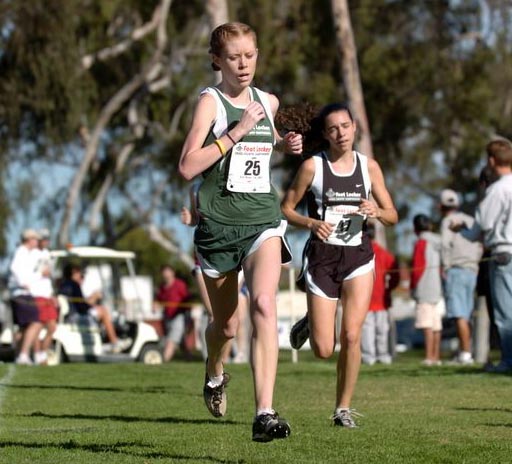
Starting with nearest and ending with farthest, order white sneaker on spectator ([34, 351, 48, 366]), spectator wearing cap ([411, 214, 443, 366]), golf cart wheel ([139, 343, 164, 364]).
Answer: spectator wearing cap ([411, 214, 443, 366]), white sneaker on spectator ([34, 351, 48, 366]), golf cart wheel ([139, 343, 164, 364])

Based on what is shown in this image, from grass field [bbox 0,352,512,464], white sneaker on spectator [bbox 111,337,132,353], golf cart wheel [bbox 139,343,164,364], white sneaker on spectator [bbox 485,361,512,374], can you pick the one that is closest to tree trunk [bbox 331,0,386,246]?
golf cart wheel [bbox 139,343,164,364]

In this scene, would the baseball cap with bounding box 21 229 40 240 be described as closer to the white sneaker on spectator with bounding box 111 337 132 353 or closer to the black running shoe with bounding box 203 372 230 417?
the white sneaker on spectator with bounding box 111 337 132 353

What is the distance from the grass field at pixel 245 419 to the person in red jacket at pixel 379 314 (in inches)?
99.7

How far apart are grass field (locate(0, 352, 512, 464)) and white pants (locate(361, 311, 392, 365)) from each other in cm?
250

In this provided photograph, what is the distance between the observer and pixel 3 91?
124 ft

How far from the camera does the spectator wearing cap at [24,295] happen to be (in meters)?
20.1

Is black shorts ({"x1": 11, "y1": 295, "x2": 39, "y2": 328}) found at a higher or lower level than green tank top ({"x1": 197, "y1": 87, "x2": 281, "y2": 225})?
lower

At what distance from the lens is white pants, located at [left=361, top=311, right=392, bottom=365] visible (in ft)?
59.8

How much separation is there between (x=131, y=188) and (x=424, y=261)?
1228 inches

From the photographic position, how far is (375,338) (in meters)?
18.8

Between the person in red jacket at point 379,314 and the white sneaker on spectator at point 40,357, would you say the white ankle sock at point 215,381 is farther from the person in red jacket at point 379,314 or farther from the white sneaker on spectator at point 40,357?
the white sneaker on spectator at point 40,357

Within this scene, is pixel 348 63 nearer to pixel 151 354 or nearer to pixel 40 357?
pixel 151 354

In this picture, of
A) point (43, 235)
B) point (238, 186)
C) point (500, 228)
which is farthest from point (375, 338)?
point (238, 186)

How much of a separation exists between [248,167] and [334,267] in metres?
1.56
